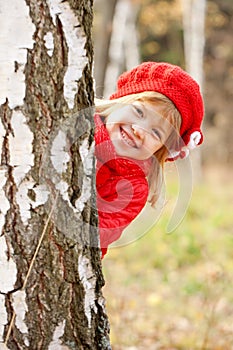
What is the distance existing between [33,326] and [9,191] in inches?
15.5

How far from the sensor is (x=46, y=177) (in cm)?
171

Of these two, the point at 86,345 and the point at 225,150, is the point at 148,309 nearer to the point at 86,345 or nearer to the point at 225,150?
the point at 86,345

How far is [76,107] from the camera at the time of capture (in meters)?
1.71

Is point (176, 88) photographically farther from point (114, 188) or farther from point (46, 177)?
point (46, 177)

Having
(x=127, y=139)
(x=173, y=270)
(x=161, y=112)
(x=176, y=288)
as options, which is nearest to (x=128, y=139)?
(x=127, y=139)

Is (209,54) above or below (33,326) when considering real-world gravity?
above

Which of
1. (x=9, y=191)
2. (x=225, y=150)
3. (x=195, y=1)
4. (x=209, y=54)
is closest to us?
(x=9, y=191)

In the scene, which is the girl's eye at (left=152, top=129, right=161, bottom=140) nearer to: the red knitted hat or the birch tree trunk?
the red knitted hat

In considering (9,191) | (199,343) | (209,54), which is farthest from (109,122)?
(209,54)

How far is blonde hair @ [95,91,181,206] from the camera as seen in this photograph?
2.06 metres

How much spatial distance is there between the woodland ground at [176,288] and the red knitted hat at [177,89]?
4.66 ft

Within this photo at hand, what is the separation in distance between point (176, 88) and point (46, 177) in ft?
1.99

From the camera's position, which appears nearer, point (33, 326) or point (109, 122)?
point (33, 326)

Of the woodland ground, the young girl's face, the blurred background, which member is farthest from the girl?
the woodland ground
